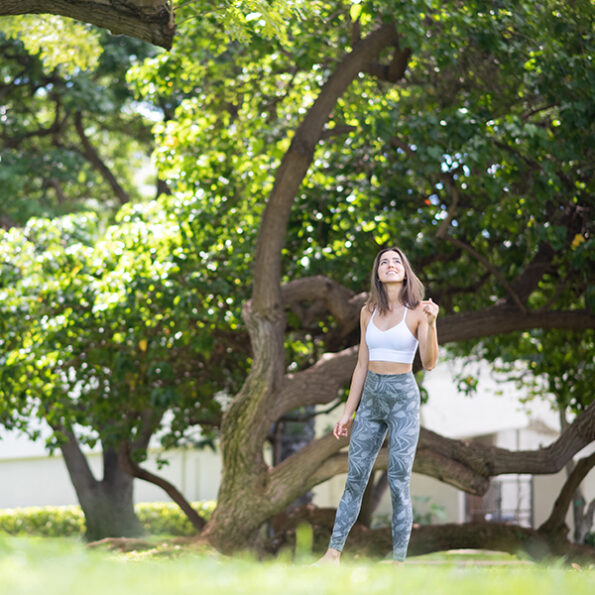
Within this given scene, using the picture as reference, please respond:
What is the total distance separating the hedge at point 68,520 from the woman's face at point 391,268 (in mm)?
15978

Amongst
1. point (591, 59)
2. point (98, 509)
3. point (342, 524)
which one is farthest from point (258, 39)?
point (98, 509)

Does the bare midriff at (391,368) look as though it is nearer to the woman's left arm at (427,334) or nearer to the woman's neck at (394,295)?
the woman's left arm at (427,334)

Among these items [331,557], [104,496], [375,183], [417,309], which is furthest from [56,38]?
[104,496]

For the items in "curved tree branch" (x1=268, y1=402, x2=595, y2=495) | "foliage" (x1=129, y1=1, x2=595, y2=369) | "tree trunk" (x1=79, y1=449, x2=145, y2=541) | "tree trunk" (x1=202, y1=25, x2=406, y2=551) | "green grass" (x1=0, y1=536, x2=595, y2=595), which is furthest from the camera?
"tree trunk" (x1=79, y1=449, x2=145, y2=541)

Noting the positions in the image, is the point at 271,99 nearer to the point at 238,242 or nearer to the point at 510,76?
the point at 238,242

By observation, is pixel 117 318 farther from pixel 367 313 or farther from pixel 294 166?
pixel 367 313

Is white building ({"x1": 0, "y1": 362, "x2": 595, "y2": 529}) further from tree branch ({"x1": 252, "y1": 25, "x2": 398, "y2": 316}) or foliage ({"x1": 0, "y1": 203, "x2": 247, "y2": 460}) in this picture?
tree branch ({"x1": 252, "y1": 25, "x2": 398, "y2": 316})

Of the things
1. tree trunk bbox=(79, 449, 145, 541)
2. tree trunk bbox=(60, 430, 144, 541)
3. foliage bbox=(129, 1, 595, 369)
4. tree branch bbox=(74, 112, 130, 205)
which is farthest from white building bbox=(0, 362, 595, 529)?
foliage bbox=(129, 1, 595, 369)

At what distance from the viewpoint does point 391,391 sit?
5172mm

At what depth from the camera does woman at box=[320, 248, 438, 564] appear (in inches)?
201

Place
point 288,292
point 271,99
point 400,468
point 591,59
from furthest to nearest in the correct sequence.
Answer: point 271,99
point 288,292
point 591,59
point 400,468

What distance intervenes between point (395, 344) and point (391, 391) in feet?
0.97

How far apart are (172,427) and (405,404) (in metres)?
6.18

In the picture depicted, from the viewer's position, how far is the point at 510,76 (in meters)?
8.86
